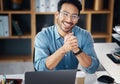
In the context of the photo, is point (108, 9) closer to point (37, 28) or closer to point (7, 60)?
point (37, 28)

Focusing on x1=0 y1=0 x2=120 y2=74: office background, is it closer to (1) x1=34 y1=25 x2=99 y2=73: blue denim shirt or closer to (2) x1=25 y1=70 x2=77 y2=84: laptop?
(1) x1=34 y1=25 x2=99 y2=73: blue denim shirt

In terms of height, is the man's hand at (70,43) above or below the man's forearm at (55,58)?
above

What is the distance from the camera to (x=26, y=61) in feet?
12.1

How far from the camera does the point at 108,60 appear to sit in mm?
2461

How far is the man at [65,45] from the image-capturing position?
5.82 ft

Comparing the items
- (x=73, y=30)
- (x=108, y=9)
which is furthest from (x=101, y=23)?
(x=73, y=30)

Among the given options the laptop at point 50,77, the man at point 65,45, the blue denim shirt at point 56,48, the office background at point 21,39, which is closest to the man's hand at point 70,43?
the man at point 65,45

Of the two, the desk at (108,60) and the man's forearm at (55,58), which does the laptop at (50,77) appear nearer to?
the man's forearm at (55,58)

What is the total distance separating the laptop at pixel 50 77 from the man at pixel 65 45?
40 cm

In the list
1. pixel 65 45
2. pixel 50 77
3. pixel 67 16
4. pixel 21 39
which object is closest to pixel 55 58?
pixel 65 45

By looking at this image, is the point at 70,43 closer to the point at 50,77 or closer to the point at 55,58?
the point at 55,58

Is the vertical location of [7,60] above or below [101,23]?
below

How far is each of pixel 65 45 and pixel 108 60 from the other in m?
0.85

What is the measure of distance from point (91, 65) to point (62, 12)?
0.47 metres
